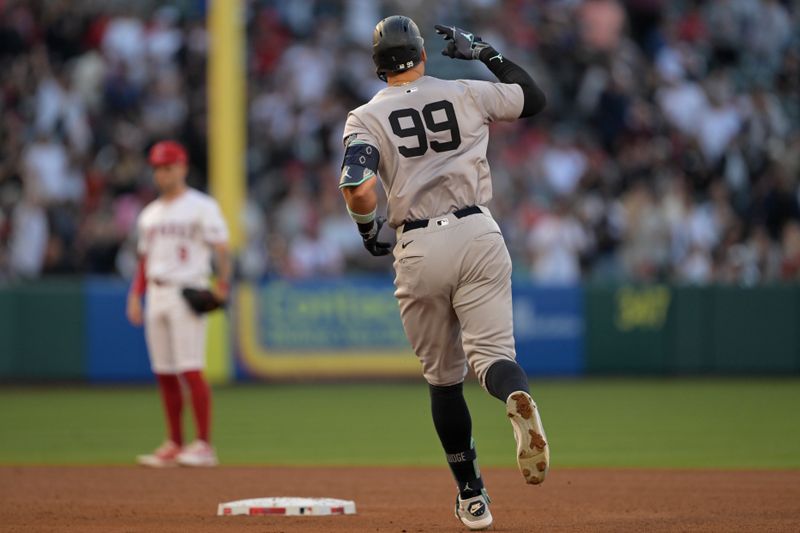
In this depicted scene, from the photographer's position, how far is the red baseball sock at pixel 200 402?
10.1 m

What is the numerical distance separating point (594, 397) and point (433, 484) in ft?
23.5

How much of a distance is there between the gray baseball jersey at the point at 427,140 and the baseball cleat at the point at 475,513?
4.43ft

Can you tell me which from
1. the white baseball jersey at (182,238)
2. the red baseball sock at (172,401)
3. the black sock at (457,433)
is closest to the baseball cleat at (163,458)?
the red baseball sock at (172,401)

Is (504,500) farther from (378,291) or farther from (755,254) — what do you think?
(755,254)

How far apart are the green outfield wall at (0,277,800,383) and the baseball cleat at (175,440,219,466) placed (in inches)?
292

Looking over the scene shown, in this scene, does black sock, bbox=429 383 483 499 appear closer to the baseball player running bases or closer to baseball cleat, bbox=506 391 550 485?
the baseball player running bases

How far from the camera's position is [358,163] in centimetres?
618

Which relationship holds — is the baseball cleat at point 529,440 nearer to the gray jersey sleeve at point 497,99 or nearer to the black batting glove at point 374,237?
the black batting glove at point 374,237

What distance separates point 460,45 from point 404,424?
22.8 feet

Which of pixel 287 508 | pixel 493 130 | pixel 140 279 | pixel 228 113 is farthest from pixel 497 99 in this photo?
pixel 493 130

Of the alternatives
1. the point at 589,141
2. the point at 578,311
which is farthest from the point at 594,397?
the point at 589,141

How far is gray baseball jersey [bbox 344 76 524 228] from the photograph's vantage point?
251 inches

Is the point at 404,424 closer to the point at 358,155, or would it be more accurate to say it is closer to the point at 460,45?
the point at 460,45

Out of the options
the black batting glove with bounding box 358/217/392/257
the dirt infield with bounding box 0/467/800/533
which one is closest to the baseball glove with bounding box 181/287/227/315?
the dirt infield with bounding box 0/467/800/533
